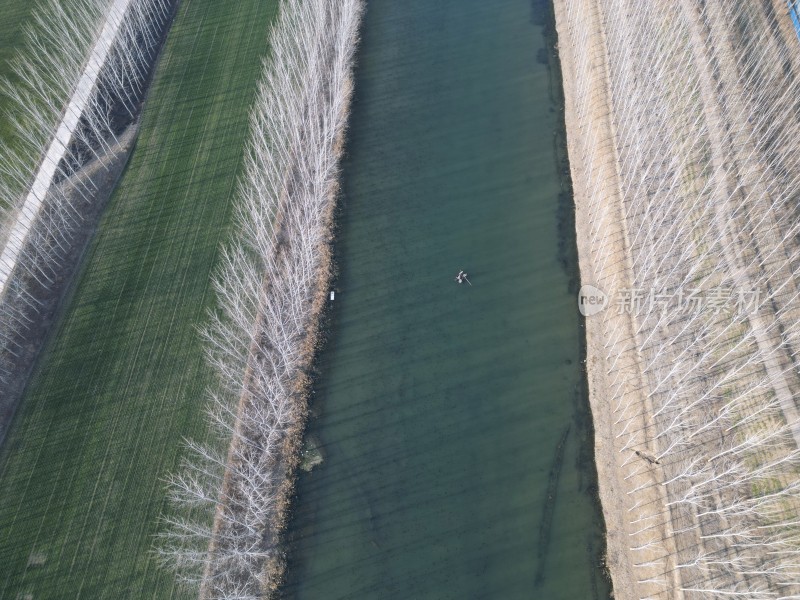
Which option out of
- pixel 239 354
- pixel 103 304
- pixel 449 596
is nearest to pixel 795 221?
pixel 449 596

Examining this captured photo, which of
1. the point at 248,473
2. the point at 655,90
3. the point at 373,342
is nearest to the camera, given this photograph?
the point at 248,473

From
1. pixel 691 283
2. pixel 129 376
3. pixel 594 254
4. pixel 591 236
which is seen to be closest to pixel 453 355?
pixel 594 254

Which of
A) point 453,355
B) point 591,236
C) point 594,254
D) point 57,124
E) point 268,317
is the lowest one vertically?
point 453,355

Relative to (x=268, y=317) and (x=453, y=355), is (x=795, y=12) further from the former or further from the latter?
(x=268, y=317)

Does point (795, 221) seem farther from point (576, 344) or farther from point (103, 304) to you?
point (103, 304)

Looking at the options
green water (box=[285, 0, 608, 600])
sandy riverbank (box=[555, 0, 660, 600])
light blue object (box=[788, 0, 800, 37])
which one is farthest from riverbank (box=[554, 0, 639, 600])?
light blue object (box=[788, 0, 800, 37])

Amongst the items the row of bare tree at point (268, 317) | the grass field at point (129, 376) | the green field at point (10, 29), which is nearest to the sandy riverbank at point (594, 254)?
the row of bare tree at point (268, 317)
